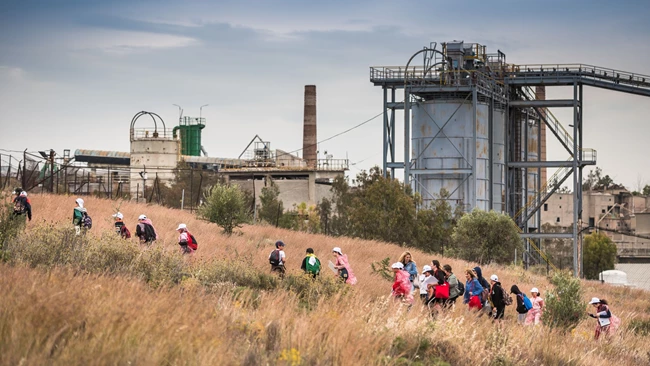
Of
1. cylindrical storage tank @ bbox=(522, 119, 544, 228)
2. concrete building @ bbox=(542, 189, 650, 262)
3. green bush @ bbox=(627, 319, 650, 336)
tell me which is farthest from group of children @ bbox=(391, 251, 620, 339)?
concrete building @ bbox=(542, 189, 650, 262)

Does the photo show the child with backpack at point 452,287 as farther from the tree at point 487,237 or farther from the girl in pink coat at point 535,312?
the tree at point 487,237

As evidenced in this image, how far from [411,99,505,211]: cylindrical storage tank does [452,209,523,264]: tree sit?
34.3 feet

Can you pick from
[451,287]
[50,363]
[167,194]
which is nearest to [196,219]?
[451,287]

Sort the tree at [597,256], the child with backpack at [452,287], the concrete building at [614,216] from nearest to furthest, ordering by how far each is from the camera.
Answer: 1. the child with backpack at [452,287]
2. the tree at [597,256]
3. the concrete building at [614,216]

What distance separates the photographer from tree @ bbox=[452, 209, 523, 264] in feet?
167

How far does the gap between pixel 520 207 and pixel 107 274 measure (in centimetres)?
5935

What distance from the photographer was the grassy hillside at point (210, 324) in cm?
974

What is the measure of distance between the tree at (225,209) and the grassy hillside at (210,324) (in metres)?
13.0

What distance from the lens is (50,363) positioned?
898 centimetres

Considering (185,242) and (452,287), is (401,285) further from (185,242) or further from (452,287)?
(185,242)

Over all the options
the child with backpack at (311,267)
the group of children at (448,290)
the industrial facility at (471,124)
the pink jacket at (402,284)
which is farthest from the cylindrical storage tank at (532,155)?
the child with backpack at (311,267)

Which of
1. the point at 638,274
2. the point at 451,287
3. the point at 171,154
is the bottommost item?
the point at 638,274

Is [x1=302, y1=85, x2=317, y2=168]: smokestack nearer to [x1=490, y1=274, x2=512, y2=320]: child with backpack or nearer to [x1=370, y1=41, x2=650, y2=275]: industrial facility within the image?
[x1=370, y1=41, x2=650, y2=275]: industrial facility

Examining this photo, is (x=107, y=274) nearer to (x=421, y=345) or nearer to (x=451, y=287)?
(x=421, y=345)
